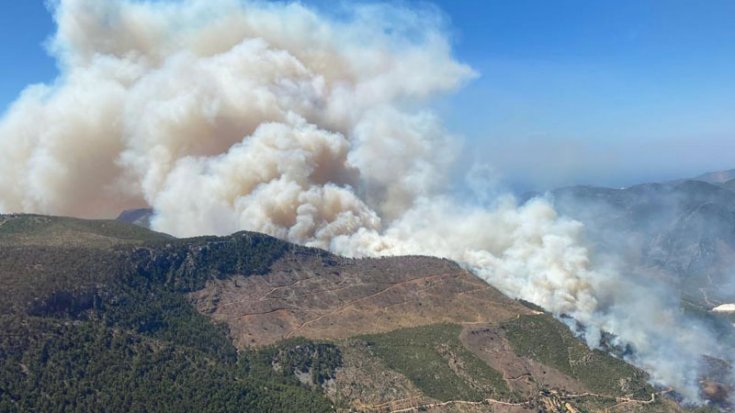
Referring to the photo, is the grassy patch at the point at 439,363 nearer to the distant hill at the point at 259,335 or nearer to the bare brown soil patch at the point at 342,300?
the distant hill at the point at 259,335

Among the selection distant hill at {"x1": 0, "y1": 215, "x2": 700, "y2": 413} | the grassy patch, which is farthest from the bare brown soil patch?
the grassy patch

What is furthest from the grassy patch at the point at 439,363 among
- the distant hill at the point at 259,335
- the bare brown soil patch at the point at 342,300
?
the bare brown soil patch at the point at 342,300

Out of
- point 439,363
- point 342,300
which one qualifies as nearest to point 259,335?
point 342,300

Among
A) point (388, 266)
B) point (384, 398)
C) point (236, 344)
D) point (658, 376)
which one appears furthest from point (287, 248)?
point (658, 376)

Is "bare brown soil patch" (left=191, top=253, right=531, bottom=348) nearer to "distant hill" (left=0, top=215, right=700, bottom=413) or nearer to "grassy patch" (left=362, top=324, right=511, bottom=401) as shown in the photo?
"distant hill" (left=0, top=215, right=700, bottom=413)

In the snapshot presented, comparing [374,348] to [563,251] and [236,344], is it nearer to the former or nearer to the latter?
[236,344]
